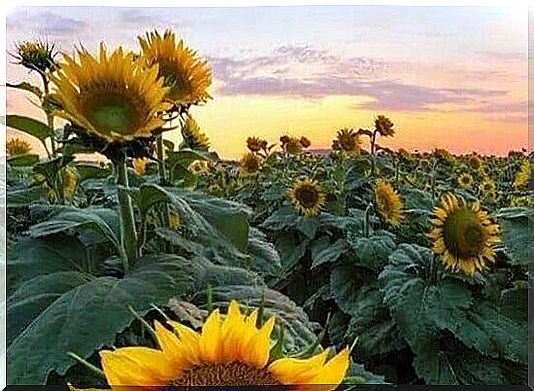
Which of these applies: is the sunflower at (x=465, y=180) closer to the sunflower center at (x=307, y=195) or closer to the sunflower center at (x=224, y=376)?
the sunflower center at (x=307, y=195)

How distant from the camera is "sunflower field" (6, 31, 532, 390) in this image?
671 mm

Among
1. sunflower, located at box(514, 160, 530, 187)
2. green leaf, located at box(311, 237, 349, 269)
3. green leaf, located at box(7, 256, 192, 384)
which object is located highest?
sunflower, located at box(514, 160, 530, 187)

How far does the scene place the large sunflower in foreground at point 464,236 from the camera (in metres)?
1.16

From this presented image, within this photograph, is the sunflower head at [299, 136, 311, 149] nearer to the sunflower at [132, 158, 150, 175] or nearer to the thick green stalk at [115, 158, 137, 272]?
the sunflower at [132, 158, 150, 175]

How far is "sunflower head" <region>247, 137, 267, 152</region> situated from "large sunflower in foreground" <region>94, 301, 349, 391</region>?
0.61 m

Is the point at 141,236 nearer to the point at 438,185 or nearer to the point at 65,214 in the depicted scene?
the point at 65,214

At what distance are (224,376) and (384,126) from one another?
2.11 feet

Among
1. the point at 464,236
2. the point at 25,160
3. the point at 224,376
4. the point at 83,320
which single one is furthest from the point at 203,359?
the point at 464,236

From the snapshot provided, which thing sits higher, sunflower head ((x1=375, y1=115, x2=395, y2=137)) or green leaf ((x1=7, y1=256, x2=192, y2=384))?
sunflower head ((x1=375, y1=115, x2=395, y2=137))

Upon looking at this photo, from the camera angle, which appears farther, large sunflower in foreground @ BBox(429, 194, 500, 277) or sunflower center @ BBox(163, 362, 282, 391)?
large sunflower in foreground @ BBox(429, 194, 500, 277)

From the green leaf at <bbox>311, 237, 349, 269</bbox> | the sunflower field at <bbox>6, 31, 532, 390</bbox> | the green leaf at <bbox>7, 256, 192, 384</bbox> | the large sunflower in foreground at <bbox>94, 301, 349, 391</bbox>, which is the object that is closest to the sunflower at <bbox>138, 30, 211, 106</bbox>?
the sunflower field at <bbox>6, 31, 532, 390</bbox>

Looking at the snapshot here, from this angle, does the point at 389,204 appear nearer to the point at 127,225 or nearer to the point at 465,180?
the point at 465,180

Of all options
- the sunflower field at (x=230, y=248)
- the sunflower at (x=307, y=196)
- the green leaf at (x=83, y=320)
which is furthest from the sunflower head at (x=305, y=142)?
the green leaf at (x=83, y=320)

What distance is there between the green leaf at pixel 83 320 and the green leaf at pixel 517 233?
0.58 metres
